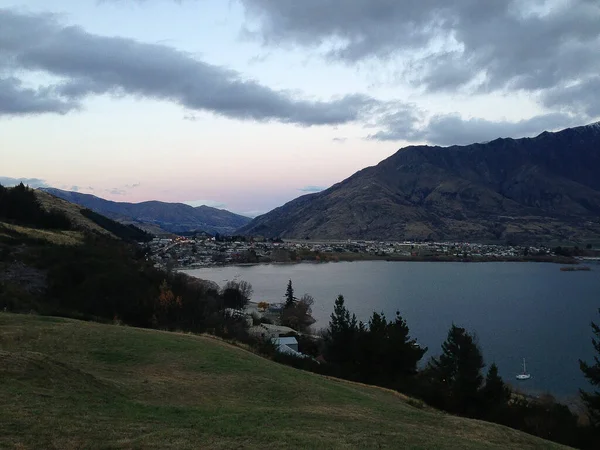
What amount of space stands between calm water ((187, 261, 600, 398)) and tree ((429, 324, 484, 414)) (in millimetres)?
13888

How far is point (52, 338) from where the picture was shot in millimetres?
14547

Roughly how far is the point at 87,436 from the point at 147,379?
520 centimetres

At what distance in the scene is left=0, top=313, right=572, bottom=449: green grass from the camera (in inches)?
292

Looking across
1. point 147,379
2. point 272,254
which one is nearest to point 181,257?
point 272,254

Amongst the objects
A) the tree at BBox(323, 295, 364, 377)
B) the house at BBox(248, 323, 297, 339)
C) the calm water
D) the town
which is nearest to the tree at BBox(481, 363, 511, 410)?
the tree at BBox(323, 295, 364, 377)

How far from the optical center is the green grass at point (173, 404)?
24.3 ft

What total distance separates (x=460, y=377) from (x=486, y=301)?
54.0 m

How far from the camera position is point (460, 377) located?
22922 mm

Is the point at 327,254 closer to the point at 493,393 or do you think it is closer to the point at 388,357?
the point at 388,357

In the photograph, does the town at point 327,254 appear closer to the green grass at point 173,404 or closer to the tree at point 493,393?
the tree at point 493,393

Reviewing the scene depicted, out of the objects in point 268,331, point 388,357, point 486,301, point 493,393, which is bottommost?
point 486,301

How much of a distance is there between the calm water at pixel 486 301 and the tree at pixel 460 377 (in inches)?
547

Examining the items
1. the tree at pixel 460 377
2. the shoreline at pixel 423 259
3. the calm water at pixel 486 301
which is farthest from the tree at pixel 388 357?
the shoreline at pixel 423 259

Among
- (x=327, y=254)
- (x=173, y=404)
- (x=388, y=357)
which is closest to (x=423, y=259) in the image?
(x=327, y=254)
